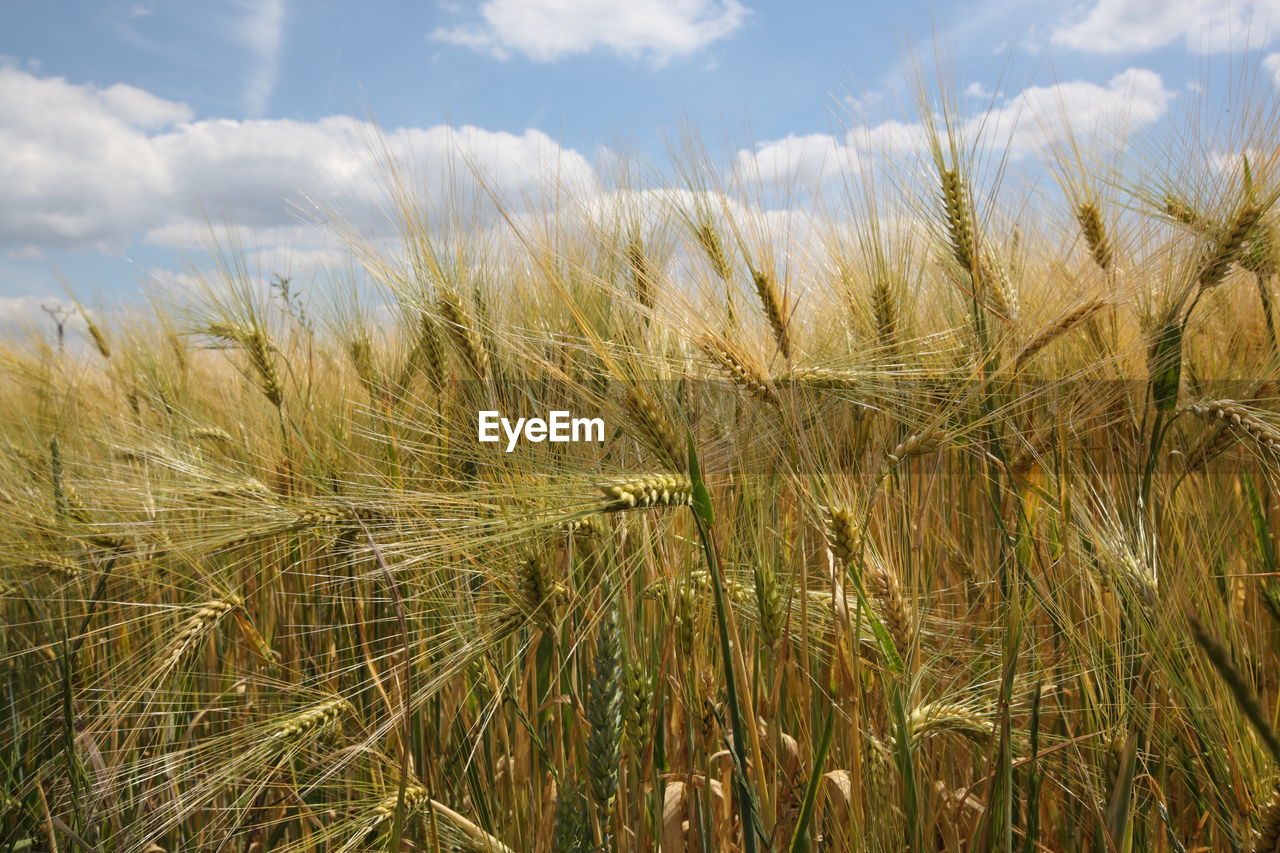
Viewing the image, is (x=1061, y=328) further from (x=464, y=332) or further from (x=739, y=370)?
(x=464, y=332)

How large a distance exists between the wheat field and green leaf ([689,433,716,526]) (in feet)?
0.05

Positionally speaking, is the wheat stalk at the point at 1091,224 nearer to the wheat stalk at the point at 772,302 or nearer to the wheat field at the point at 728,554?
the wheat field at the point at 728,554

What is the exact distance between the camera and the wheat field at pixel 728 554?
3.68 ft

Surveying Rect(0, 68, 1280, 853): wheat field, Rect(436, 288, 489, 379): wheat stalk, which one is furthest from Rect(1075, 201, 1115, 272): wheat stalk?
Rect(436, 288, 489, 379): wheat stalk

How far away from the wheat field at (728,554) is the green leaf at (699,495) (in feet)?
0.05

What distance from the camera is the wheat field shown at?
3.68 feet

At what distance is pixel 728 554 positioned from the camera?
1.43 m

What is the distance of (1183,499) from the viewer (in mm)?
1592

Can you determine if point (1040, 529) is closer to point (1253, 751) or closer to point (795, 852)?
point (1253, 751)

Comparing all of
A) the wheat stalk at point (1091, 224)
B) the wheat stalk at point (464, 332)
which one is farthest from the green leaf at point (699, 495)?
the wheat stalk at point (1091, 224)

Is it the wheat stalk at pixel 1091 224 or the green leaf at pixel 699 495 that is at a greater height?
the wheat stalk at pixel 1091 224

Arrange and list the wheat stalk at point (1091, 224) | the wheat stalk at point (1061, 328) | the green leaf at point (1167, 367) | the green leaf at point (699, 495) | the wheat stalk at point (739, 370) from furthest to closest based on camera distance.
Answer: the wheat stalk at point (1091, 224) < the wheat stalk at point (1061, 328) < the green leaf at point (1167, 367) < the wheat stalk at point (739, 370) < the green leaf at point (699, 495)

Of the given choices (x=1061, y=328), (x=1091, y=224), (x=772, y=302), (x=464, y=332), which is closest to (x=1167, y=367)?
(x=1061, y=328)

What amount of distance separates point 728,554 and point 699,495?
0.53 m
